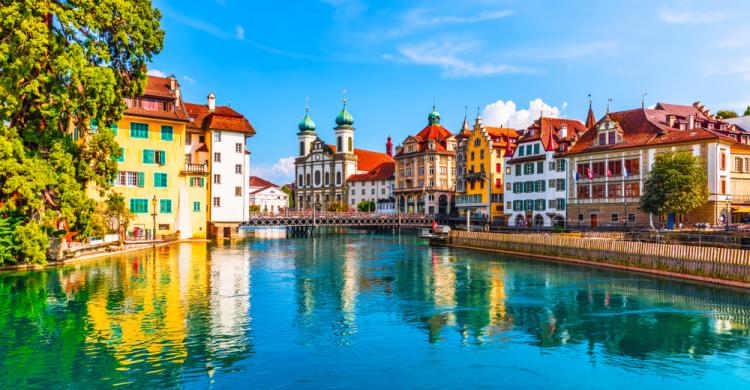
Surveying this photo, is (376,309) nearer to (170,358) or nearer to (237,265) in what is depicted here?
(170,358)

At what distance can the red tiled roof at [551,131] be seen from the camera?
7138 centimetres

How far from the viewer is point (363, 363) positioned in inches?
645

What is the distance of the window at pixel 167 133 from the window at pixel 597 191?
1845 inches

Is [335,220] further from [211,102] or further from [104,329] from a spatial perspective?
[104,329]

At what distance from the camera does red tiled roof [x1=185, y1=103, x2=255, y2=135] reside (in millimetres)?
68312

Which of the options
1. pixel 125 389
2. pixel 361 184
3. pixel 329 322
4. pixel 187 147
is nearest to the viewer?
pixel 125 389

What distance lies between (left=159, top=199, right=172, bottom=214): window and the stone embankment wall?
34.1 m

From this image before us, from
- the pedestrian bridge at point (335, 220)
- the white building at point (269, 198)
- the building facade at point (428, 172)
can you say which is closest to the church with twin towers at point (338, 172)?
the building facade at point (428, 172)

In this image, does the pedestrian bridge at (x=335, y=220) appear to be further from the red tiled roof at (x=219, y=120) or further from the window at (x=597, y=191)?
the window at (x=597, y=191)

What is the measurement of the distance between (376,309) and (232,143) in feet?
163

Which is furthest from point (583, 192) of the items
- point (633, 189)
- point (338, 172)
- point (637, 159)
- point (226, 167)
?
point (338, 172)

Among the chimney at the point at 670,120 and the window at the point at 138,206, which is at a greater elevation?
the chimney at the point at 670,120

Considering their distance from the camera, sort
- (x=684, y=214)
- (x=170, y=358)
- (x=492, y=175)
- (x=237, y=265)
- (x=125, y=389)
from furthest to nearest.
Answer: (x=492, y=175), (x=684, y=214), (x=237, y=265), (x=170, y=358), (x=125, y=389)

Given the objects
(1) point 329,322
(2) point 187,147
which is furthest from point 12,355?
(2) point 187,147
